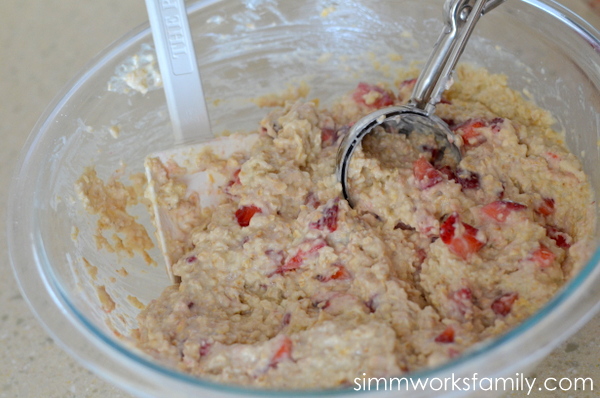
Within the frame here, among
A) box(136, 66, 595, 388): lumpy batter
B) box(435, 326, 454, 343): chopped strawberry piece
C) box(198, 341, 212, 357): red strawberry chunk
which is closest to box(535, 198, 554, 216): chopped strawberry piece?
box(136, 66, 595, 388): lumpy batter

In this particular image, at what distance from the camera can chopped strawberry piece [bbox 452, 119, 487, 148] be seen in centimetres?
166

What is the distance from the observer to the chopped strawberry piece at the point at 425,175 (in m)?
1.55

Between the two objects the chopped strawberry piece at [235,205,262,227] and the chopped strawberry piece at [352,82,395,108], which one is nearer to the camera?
the chopped strawberry piece at [235,205,262,227]

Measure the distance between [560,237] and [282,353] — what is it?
75 centimetres

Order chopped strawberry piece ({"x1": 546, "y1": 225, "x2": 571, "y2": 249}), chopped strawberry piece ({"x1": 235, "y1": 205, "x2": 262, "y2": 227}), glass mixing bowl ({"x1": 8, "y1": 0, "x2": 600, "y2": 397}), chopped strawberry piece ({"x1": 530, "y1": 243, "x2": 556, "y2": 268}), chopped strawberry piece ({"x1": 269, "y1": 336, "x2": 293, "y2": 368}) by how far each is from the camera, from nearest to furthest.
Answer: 1. glass mixing bowl ({"x1": 8, "y1": 0, "x2": 600, "y2": 397})
2. chopped strawberry piece ({"x1": 269, "y1": 336, "x2": 293, "y2": 368})
3. chopped strawberry piece ({"x1": 530, "y1": 243, "x2": 556, "y2": 268})
4. chopped strawberry piece ({"x1": 546, "y1": 225, "x2": 571, "y2": 249})
5. chopped strawberry piece ({"x1": 235, "y1": 205, "x2": 262, "y2": 227})

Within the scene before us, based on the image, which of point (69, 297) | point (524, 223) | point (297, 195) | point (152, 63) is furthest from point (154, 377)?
point (152, 63)

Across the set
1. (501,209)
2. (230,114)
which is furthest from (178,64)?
(501,209)

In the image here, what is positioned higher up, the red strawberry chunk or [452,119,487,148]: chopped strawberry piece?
[452,119,487,148]: chopped strawberry piece

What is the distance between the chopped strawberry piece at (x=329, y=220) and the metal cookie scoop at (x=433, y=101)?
102 mm

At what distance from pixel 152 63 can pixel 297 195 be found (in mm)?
697

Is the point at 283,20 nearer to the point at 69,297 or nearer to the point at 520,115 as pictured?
the point at 520,115

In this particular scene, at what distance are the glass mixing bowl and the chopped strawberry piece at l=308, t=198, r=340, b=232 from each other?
53 centimetres

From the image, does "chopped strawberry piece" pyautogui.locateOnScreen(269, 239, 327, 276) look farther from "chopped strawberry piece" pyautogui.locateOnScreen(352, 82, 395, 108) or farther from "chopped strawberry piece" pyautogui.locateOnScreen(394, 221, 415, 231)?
"chopped strawberry piece" pyautogui.locateOnScreen(352, 82, 395, 108)

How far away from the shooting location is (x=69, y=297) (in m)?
1.37
